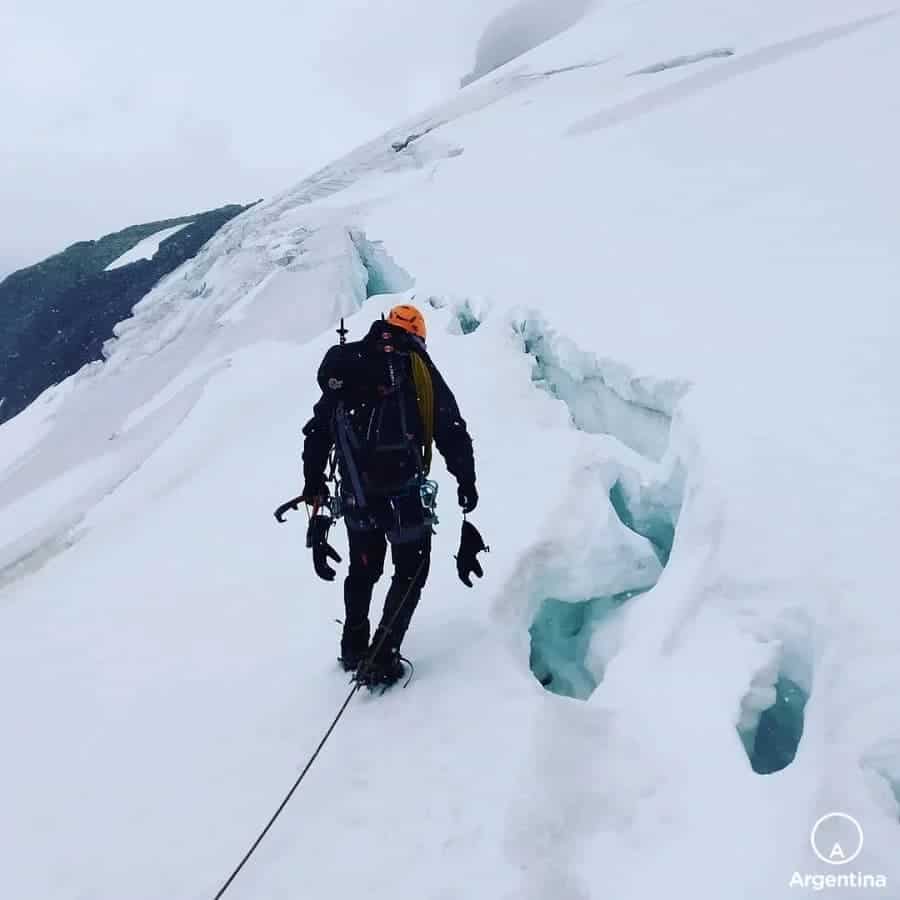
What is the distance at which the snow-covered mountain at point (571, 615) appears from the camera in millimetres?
2621

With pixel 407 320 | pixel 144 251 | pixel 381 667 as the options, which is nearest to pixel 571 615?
pixel 381 667

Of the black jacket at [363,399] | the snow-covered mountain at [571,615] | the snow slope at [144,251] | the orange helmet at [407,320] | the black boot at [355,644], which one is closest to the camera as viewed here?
the snow-covered mountain at [571,615]

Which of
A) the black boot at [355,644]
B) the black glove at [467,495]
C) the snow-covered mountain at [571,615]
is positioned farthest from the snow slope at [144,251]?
the black glove at [467,495]

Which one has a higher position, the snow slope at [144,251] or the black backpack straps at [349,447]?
the snow slope at [144,251]

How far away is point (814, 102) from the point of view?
1213 cm

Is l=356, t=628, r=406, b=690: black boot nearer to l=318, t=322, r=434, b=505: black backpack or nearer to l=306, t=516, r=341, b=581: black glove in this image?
l=306, t=516, r=341, b=581: black glove

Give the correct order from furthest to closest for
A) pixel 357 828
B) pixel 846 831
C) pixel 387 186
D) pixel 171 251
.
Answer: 1. pixel 171 251
2. pixel 387 186
3. pixel 357 828
4. pixel 846 831

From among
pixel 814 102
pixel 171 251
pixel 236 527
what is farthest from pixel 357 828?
pixel 171 251

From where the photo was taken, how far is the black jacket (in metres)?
Result: 3.47

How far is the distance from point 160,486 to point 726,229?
306 inches

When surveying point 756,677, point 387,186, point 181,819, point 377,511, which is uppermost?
point 387,186

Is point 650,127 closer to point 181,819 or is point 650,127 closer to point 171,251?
point 181,819

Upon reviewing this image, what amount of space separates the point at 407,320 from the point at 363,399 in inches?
18.7

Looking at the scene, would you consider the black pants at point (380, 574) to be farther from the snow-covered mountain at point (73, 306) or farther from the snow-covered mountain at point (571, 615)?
the snow-covered mountain at point (73, 306)
